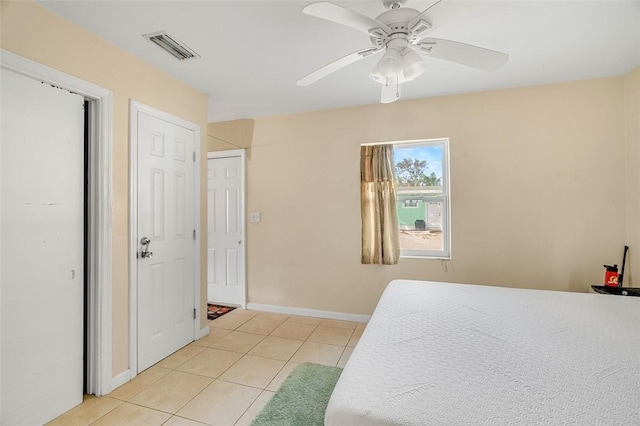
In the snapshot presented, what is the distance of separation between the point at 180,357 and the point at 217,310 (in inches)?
47.7

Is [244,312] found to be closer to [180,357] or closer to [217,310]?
[217,310]

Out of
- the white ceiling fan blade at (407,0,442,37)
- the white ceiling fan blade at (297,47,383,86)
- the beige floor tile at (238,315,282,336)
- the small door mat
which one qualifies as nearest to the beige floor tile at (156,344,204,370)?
the beige floor tile at (238,315,282,336)

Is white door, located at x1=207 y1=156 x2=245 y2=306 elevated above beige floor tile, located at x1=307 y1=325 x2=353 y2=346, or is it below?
above

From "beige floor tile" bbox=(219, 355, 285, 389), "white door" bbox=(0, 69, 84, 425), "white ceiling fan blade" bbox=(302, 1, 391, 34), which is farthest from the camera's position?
"beige floor tile" bbox=(219, 355, 285, 389)

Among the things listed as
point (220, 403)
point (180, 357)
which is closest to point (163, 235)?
point (180, 357)

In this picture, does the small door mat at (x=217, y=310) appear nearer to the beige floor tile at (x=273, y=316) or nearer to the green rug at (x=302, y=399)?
the beige floor tile at (x=273, y=316)

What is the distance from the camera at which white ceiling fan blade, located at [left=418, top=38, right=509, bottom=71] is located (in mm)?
1509

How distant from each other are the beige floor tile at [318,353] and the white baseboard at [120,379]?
1268 millimetres

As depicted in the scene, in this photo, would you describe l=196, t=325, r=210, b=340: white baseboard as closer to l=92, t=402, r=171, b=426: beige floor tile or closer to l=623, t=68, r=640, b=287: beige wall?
l=92, t=402, r=171, b=426: beige floor tile

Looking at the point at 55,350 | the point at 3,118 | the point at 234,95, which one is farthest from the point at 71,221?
the point at 234,95

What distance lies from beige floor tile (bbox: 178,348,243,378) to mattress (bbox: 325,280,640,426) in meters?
1.51

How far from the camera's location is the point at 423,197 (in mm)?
3338

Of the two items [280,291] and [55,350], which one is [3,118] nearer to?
[55,350]

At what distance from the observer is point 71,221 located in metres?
1.94
